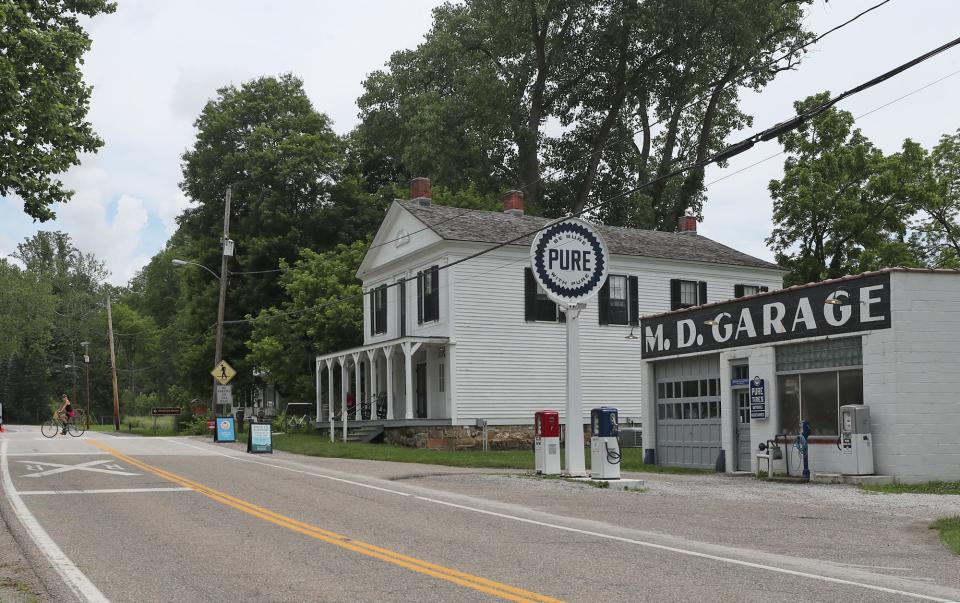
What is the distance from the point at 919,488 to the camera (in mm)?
18344

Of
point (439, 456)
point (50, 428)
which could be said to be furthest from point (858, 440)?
point (50, 428)

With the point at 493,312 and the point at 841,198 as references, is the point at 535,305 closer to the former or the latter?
the point at 493,312

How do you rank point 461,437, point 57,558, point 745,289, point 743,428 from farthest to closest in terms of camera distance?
point 745,289
point 461,437
point 743,428
point 57,558

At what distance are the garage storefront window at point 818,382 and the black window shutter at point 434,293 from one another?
14383mm

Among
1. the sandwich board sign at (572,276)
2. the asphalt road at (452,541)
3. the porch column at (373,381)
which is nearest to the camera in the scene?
the asphalt road at (452,541)

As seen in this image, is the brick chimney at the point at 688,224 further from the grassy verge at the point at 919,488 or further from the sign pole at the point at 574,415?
the grassy verge at the point at 919,488

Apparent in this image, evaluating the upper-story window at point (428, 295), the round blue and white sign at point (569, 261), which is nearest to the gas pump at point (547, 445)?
the round blue and white sign at point (569, 261)

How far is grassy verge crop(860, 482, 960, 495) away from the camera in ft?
58.6

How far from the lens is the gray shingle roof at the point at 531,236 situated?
33969 millimetres

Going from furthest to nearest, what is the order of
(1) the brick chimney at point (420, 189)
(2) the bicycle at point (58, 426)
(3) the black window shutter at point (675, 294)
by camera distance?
(2) the bicycle at point (58, 426) → (1) the brick chimney at point (420, 189) → (3) the black window shutter at point (675, 294)

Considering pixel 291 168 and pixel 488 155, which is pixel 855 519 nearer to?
pixel 488 155

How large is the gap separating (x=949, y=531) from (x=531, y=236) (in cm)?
2308

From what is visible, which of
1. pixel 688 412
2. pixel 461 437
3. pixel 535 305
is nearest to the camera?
pixel 688 412

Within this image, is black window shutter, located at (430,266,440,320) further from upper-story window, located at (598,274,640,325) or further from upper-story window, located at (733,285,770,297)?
upper-story window, located at (733,285,770,297)
